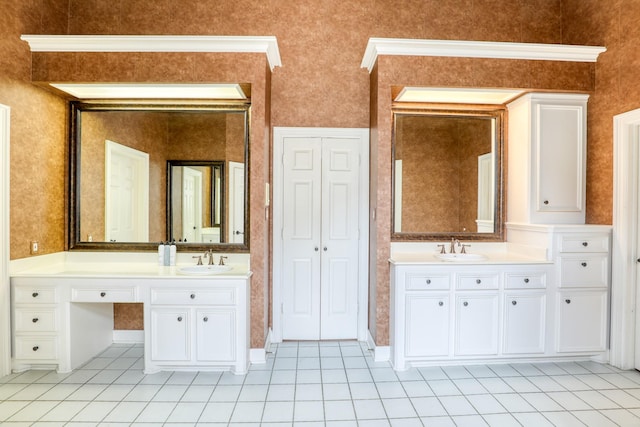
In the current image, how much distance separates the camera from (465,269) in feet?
10.1

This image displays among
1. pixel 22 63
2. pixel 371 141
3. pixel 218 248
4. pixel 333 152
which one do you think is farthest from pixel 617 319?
pixel 22 63

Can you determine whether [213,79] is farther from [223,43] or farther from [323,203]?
[323,203]

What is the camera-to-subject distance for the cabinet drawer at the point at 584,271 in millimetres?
3176

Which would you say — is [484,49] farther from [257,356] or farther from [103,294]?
[103,294]

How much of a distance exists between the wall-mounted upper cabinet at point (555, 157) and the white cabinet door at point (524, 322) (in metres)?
0.74

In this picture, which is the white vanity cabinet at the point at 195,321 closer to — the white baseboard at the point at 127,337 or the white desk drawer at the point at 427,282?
the white baseboard at the point at 127,337

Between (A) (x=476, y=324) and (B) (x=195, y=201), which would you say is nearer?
(A) (x=476, y=324)

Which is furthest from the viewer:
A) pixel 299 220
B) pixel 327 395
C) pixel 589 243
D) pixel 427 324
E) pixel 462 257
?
pixel 299 220

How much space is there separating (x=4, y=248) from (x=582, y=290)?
15.5 feet

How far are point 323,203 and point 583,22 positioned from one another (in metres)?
3.04

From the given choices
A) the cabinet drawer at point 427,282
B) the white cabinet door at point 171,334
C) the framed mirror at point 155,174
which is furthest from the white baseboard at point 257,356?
the cabinet drawer at point 427,282

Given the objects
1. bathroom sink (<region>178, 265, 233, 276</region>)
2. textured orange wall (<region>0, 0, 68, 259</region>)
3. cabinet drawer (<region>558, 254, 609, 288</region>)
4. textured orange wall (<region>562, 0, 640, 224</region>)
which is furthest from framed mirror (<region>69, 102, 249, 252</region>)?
Answer: textured orange wall (<region>562, 0, 640, 224</region>)

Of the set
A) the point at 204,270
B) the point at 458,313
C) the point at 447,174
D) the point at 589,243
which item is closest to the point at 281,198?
the point at 204,270

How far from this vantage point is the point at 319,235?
3785 mm
